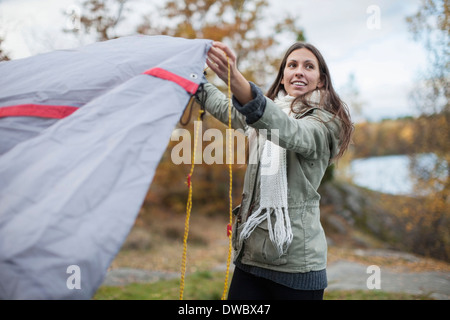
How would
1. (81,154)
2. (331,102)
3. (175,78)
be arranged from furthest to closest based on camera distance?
(331,102) → (175,78) → (81,154)

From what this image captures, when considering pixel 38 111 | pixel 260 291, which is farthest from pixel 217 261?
pixel 38 111

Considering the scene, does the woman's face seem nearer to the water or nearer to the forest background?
the forest background

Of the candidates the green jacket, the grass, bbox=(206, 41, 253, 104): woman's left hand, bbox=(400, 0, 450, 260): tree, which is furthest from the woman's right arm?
bbox=(400, 0, 450, 260): tree

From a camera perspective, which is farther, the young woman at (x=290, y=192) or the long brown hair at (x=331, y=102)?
the long brown hair at (x=331, y=102)

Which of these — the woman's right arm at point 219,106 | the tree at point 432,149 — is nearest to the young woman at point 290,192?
the woman's right arm at point 219,106

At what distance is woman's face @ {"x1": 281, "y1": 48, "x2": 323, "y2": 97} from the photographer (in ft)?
6.72

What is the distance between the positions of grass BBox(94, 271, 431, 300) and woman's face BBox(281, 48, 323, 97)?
3.57 m

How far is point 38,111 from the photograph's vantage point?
5.43 ft

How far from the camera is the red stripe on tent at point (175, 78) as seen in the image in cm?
163

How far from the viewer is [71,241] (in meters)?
1.21

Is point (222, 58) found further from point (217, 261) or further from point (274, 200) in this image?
point (217, 261)

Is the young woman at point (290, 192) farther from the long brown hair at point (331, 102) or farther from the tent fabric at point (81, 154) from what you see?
the tent fabric at point (81, 154)

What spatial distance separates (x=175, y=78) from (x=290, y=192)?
867 mm
